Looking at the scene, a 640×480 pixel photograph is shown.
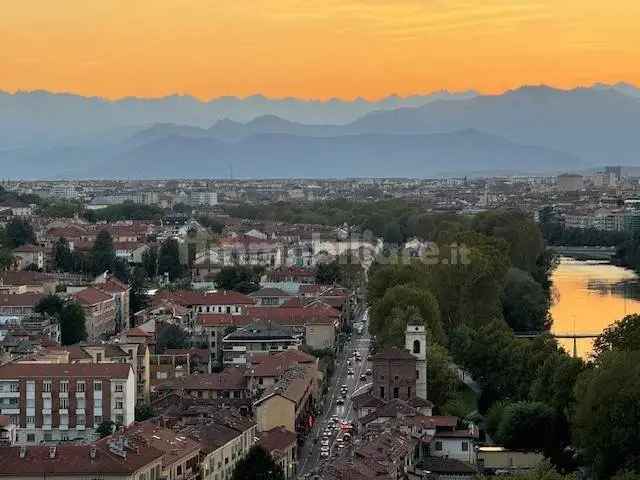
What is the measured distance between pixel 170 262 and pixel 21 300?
16.6 metres

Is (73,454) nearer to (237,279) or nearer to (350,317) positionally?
(350,317)

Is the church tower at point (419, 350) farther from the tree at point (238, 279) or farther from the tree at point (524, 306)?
the tree at point (238, 279)

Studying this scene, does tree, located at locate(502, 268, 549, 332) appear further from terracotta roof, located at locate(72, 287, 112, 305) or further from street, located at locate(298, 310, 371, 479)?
terracotta roof, located at locate(72, 287, 112, 305)

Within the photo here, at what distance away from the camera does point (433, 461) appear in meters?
21.3

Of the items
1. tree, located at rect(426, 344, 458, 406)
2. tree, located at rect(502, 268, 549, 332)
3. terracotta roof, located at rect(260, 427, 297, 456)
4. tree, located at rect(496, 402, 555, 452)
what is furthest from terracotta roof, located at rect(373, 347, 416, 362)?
tree, located at rect(502, 268, 549, 332)

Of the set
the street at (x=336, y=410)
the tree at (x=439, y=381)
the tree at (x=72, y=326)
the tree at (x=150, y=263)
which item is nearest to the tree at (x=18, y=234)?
the tree at (x=150, y=263)

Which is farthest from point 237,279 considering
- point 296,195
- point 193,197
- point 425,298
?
point 296,195

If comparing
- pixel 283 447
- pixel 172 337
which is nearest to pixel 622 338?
pixel 283 447

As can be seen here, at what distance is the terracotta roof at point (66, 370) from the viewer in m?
23.8

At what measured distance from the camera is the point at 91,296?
3816cm

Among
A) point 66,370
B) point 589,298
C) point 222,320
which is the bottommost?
point 589,298

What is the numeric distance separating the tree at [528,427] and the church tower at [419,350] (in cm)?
287

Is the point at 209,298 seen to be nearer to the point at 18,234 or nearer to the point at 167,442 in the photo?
the point at 18,234

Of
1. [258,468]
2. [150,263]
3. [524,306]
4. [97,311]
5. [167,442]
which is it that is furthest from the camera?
[150,263]
